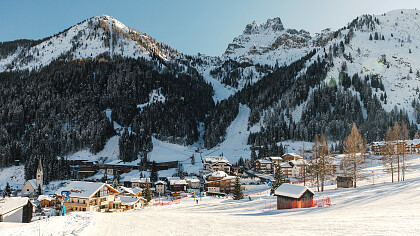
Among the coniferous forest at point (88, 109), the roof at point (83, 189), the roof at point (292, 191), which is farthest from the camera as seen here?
the coniferous forest at point (88, 109)

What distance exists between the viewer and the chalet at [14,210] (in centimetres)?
3531

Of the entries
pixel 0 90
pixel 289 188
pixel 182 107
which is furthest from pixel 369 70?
pixel 0 90

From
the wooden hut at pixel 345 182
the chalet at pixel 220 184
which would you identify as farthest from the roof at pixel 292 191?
the chalet at pixel 220 184

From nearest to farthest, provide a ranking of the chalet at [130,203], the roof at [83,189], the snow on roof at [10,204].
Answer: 1. the snow on roof at [10,204]
2. the roof at [83,189]
3. the chalet at [130,203]

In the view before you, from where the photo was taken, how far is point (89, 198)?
46219mm

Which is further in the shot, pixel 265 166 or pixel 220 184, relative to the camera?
pixel 265 166

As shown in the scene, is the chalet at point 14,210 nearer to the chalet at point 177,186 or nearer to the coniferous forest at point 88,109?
the chalet at point 177,186

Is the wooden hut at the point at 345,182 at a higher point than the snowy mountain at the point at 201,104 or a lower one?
lower

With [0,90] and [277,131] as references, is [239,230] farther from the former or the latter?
[0,90]

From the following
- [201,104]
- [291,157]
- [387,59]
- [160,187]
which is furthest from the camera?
[201,104]

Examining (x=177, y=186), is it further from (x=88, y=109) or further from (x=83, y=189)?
(x=88, y=109)

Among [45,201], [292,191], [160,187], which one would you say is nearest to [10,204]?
[45,201]

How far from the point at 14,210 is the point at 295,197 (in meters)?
36.5

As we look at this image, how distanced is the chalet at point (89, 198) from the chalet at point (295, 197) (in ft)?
99.1
